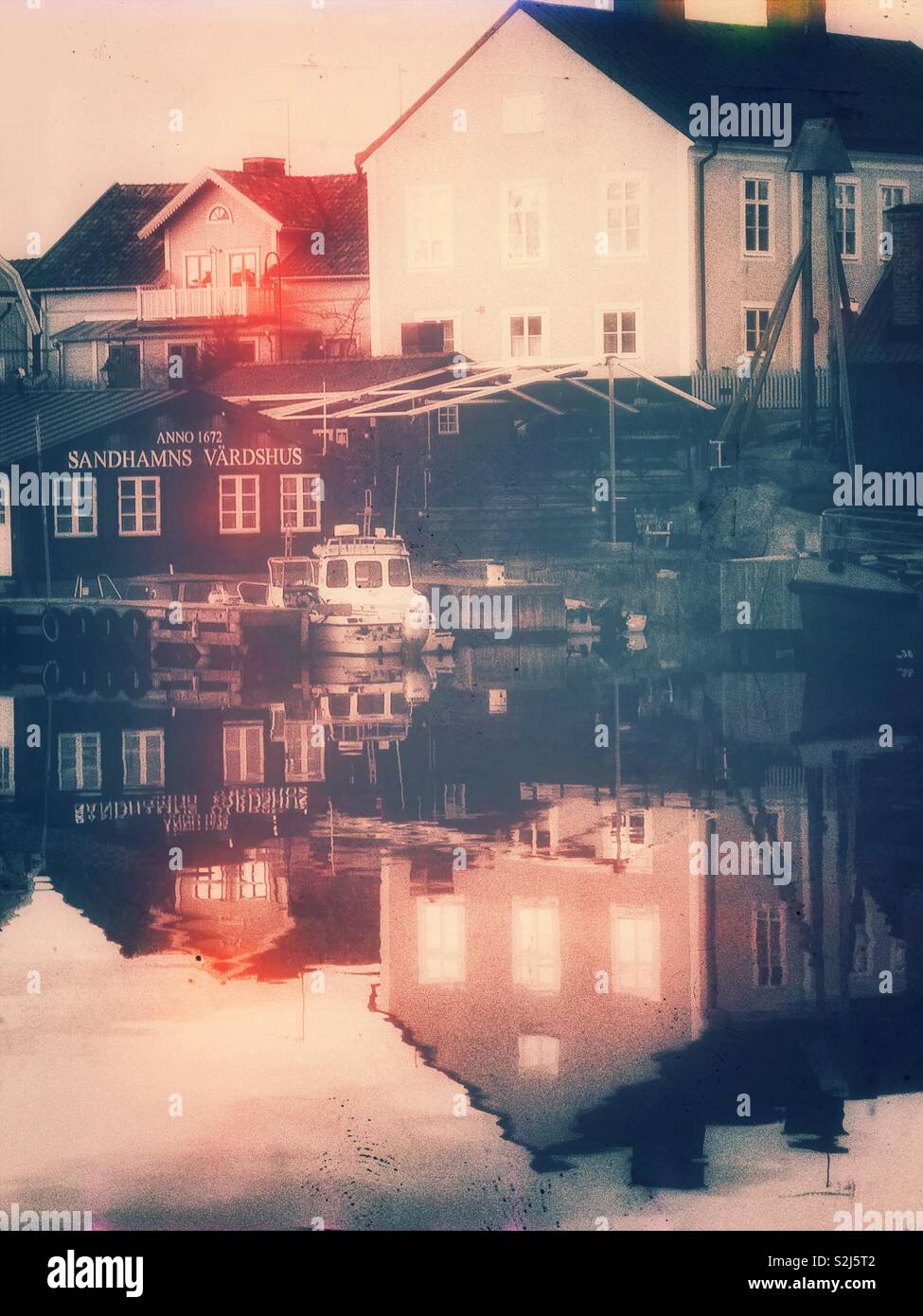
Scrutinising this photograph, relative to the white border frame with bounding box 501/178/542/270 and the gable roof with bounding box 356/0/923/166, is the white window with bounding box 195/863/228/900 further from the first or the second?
the gable roof with bounding box 356/0/923/166

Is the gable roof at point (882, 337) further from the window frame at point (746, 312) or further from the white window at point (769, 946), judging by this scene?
the white window at point (769, 946)

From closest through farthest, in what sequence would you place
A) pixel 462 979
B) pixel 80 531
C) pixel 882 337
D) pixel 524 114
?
1. pixel 462 979
2. pixel 882 337
3. pixel 524 114
4. pixel 80 531

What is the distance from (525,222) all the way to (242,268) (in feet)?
14.9

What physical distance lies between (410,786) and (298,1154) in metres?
9.12

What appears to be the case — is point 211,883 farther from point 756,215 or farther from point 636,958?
point 756,215

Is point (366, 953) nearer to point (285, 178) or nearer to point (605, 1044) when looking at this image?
point (605, 1044)

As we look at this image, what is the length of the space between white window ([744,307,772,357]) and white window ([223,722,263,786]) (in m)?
14.2

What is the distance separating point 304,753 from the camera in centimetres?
1934

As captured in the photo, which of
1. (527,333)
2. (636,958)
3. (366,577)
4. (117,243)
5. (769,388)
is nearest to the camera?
(636,958)

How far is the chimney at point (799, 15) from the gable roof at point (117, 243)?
1031 cm

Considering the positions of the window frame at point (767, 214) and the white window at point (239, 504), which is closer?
the white window at point (239, 504)

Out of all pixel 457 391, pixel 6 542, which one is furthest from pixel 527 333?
pixel 6 542

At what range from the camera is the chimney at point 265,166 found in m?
29.4

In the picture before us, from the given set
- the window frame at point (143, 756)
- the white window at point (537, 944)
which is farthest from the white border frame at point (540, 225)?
the white window at point (537, 944)
